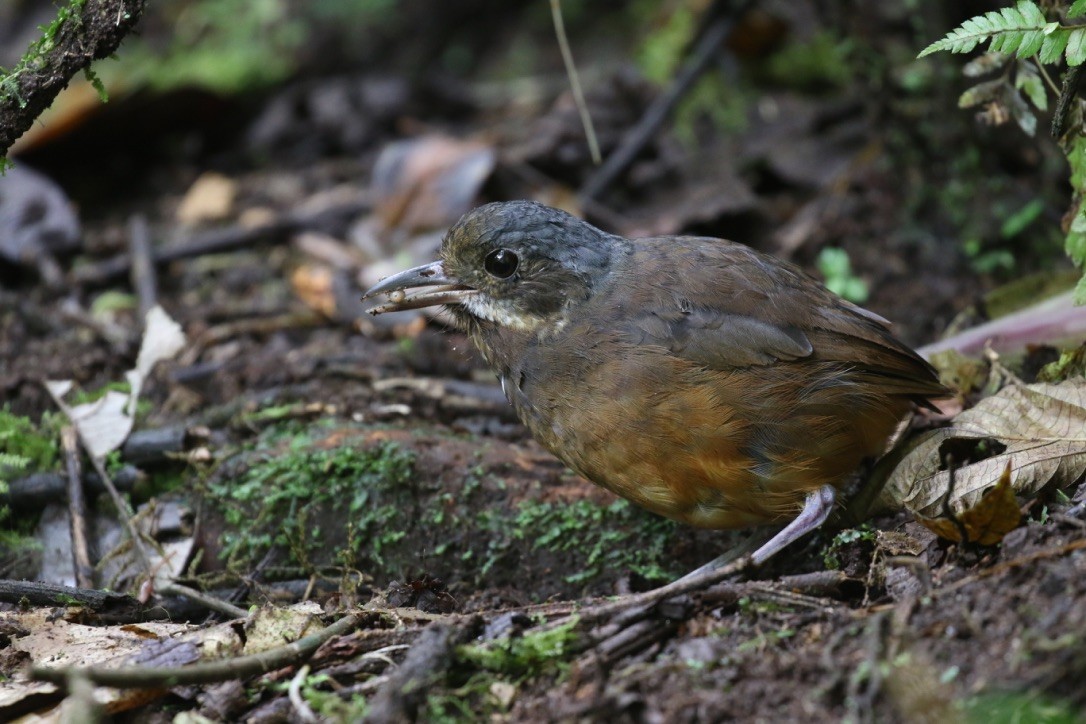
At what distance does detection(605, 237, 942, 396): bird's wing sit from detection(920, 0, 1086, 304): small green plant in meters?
0.69

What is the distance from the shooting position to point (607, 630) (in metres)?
2.77

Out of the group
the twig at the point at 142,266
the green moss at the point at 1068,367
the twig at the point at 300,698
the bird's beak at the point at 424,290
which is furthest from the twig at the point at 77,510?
the green moss at the point at 1068,367

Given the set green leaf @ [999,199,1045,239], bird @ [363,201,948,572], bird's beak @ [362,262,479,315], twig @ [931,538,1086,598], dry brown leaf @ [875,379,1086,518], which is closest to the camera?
twig @ [931,538,1086,598]

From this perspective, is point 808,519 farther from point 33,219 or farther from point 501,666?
point 33,219

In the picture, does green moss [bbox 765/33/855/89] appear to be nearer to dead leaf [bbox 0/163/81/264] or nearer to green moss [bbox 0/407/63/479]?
dead leaf [bbox 0/163/81/264]

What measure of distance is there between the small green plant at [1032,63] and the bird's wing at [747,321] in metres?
0.69

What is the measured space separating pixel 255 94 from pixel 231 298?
8.22 ft

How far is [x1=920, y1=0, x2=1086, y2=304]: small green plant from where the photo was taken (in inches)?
123

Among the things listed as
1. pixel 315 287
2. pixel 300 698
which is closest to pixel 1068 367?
pixel 300 698

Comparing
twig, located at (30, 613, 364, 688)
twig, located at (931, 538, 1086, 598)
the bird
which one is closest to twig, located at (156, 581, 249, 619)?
twig, located at (30, 613, 364, 688)

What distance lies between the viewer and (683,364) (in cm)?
365

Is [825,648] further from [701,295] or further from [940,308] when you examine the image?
[940,308]

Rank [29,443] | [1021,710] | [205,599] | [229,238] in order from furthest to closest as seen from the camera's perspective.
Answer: [229,238], [29,443], [205,599], [1021,710]

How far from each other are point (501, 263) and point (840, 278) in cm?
224
